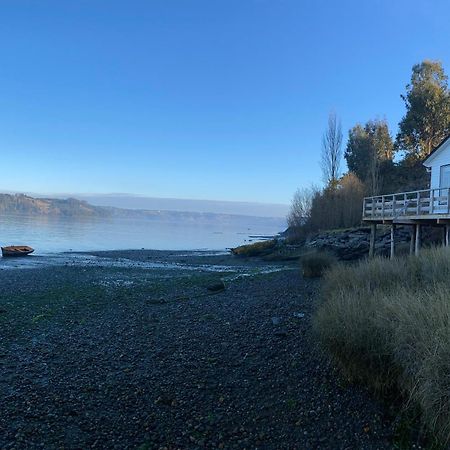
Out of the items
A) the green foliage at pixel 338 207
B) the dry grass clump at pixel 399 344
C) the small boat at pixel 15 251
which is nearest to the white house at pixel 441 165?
the dry grass clump at pixel 399 344

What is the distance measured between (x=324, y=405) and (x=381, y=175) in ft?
146

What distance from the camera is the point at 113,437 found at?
546 centimetres

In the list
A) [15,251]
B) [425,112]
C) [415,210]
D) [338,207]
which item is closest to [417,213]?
Answer: [415,210]

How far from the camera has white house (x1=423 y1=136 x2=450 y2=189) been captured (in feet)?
66.1

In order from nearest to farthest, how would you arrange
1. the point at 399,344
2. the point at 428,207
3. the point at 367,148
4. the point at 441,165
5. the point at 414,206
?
the point at 399,344
the point at 428,207
the point at 441,165
the point at 414,206
the point at 367,148

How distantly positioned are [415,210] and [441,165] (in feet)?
12.8

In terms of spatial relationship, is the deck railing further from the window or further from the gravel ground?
the gravel ground

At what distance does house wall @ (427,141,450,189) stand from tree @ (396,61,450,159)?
2268cm

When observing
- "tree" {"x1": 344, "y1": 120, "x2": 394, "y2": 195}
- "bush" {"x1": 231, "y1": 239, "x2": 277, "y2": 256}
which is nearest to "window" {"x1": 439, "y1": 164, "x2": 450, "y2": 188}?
"bush" {"x1": 231, "y1": 239, "x2": 277, "y2": 256}

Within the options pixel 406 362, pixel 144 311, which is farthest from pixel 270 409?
pixel 144 311

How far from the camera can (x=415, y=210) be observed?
18828mm

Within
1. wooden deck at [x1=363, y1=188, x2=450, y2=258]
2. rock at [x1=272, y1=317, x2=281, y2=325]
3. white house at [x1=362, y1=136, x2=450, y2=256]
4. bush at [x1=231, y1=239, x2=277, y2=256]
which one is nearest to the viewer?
rock at [x1=272, y1=317, x2=281, y2=325]

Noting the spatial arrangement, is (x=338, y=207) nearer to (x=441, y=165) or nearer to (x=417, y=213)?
(x=441, y=165)

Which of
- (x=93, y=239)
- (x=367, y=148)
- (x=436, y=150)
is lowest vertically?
(x=93, y=239)
